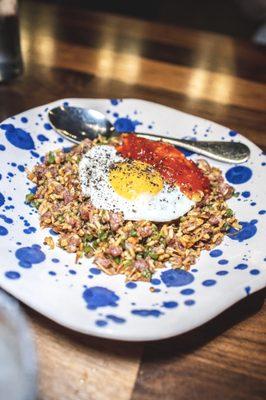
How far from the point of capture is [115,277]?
5.13ft

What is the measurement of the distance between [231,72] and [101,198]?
199 centimetres

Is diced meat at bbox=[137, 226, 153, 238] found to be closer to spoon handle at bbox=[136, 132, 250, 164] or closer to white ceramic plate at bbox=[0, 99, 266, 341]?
white ceramic plate at bbox=[0, 99, 266, 341]

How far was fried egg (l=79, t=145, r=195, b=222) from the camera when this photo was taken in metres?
1.86

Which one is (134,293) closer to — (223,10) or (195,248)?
(195,248)

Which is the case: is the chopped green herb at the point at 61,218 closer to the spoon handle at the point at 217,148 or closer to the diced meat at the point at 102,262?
the diced meat at the point at 102,262

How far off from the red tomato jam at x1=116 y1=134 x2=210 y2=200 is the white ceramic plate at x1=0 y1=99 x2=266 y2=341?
0.66 ft

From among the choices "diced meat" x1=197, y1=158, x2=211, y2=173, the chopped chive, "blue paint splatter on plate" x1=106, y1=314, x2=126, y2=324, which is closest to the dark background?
"diced meat" x1=197, y1=158, x2=211, y2=173

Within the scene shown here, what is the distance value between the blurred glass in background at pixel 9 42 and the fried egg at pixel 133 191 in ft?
4.16

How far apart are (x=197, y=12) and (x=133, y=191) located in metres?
7.56

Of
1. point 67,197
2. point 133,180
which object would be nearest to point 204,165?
point 133,180

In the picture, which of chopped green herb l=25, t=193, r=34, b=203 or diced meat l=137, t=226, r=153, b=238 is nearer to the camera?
diced meat l=137, t=226, r=153, b=238

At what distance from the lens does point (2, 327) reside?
43.1 inches

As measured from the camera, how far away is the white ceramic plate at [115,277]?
4.28 feet

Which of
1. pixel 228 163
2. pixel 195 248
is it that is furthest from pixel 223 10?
pixel 195 248
